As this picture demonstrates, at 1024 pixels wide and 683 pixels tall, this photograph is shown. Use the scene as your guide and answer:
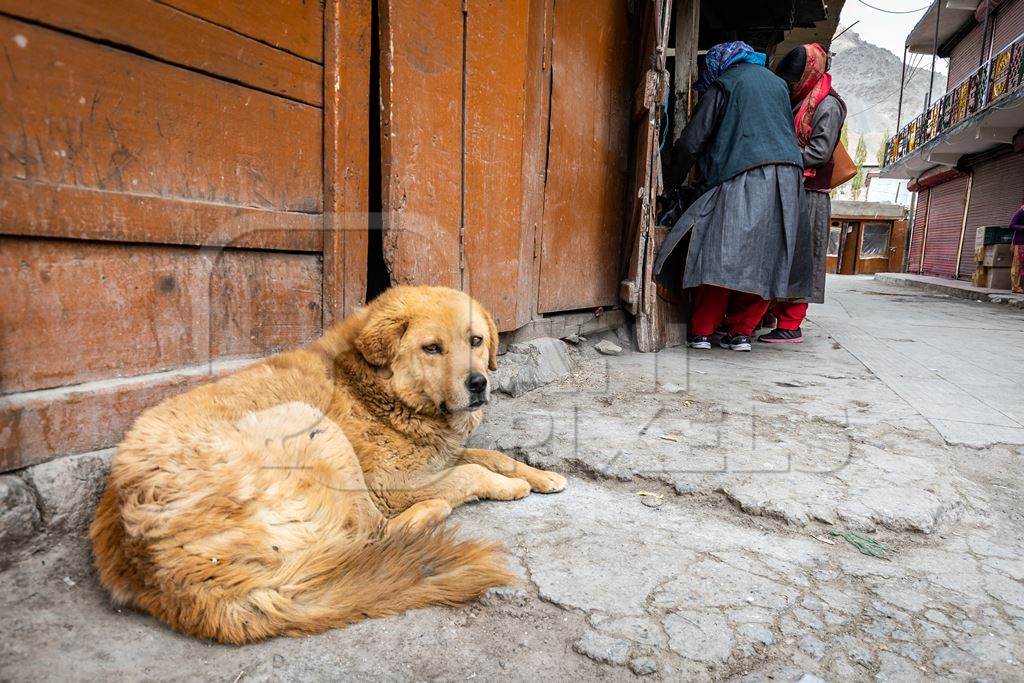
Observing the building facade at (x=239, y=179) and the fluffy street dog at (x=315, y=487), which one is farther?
the building facade at (x=239, y=179)

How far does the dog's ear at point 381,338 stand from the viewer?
2230 mm

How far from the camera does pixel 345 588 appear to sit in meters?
1.61

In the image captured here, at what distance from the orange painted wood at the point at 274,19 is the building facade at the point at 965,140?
1777cm

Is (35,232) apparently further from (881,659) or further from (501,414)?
(881,659)

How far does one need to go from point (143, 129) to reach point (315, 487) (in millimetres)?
1433

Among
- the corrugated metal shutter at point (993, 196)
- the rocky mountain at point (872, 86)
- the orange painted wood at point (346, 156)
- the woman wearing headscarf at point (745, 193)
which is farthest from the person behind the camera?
the rocky mountain at point (872, 86)

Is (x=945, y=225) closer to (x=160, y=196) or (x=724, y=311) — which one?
(x=724, y=311)

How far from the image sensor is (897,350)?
5625 millimetres

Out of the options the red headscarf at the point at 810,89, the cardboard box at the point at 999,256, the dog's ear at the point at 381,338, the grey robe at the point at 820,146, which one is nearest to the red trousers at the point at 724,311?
the grey robe at the point at 820,146

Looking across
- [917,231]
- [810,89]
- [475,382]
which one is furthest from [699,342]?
[917,231]

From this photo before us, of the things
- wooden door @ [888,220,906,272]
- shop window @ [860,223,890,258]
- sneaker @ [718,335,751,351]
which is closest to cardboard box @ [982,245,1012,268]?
sneaker @ [718,335,751,351]

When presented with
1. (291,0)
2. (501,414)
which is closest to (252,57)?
(291,0)

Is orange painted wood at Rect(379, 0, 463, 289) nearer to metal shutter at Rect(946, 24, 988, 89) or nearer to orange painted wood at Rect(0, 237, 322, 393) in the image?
orange painted wood at Rect(0, 237, 322, 393)

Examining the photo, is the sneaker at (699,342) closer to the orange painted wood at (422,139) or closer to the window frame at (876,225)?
the orange painted wood at (422,139)
